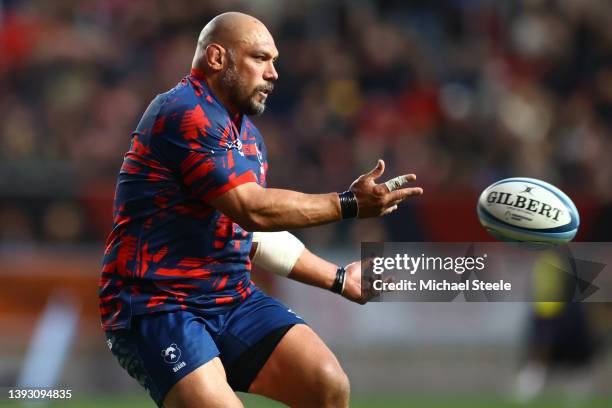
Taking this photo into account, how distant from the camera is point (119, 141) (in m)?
13.8

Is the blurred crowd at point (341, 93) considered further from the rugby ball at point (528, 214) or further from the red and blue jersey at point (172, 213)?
the red and blue jersey at point (172, 213)

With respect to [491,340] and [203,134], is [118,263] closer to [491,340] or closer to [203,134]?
[203,134]

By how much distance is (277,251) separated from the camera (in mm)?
6484

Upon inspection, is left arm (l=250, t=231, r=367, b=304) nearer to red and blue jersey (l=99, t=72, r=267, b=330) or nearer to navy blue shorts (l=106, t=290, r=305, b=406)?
navy blue shorts (l=106, t=290, r=305, b=406)

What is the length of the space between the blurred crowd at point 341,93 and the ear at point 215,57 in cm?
709

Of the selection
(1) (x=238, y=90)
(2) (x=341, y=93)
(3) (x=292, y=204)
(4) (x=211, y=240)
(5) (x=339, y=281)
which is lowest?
(2) (x=341, y=93)

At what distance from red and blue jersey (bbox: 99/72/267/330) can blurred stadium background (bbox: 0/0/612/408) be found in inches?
204

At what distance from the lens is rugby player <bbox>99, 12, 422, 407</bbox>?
5.55 metres

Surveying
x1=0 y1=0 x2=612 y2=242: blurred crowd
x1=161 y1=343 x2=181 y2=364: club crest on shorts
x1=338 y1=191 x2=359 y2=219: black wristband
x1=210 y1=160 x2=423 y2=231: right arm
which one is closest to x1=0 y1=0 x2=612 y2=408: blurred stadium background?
x1=0 y1=0 x2=612 y2=242: blurred crowd

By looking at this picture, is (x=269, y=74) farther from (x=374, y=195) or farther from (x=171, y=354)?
(x=171, y=354)

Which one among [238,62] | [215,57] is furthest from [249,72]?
[215,57]

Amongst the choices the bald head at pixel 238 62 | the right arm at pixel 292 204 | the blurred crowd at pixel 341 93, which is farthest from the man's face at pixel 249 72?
the blurred crowd at pixel 341 93

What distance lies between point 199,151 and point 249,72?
596 mm

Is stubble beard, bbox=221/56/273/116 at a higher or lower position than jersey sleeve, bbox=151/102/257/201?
higher
